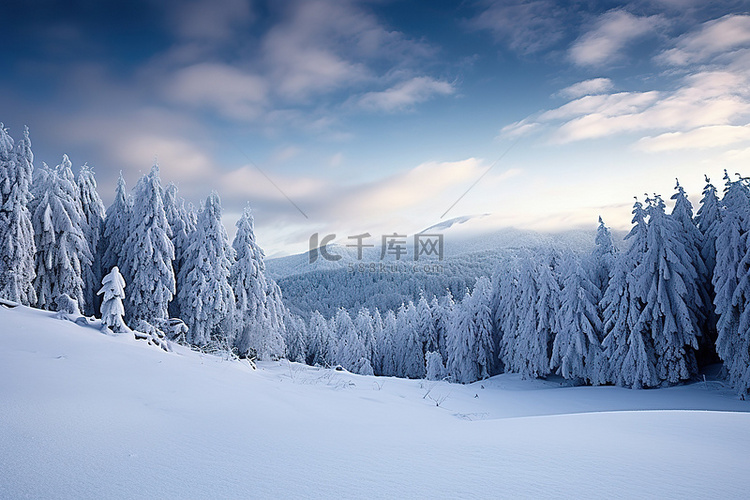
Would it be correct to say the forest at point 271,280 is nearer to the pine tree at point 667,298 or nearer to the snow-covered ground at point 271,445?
the pine tree at point 667,298

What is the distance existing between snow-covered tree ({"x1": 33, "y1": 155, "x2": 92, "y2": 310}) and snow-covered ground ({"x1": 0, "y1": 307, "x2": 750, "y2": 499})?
14400 millimetres

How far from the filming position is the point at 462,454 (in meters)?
2.95

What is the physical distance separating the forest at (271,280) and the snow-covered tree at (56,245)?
2.4 inches

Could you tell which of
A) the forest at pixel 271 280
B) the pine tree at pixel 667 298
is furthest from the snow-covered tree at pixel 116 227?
the pine tree at pixel 667 298

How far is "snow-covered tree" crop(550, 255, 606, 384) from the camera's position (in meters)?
20.5

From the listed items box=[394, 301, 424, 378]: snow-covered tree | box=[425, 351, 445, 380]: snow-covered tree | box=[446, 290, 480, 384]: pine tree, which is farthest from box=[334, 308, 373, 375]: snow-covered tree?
box=[446, 290, 480, 384]: pine tree

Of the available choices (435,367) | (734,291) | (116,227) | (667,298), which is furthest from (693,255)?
(116,227)

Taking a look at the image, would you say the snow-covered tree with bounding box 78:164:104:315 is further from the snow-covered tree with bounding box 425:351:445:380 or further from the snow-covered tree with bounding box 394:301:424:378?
the snow-covered tree with bounding box 394:301:424:378

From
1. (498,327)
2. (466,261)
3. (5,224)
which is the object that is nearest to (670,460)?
(5,224)

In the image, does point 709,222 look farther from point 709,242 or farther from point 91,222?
point 91,222

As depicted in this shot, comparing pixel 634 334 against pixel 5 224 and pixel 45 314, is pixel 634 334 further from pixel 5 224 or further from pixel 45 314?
pixel 5 224

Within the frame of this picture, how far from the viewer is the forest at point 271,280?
16.0 meters

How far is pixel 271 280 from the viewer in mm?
26016

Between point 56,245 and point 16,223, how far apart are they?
6.42ft
